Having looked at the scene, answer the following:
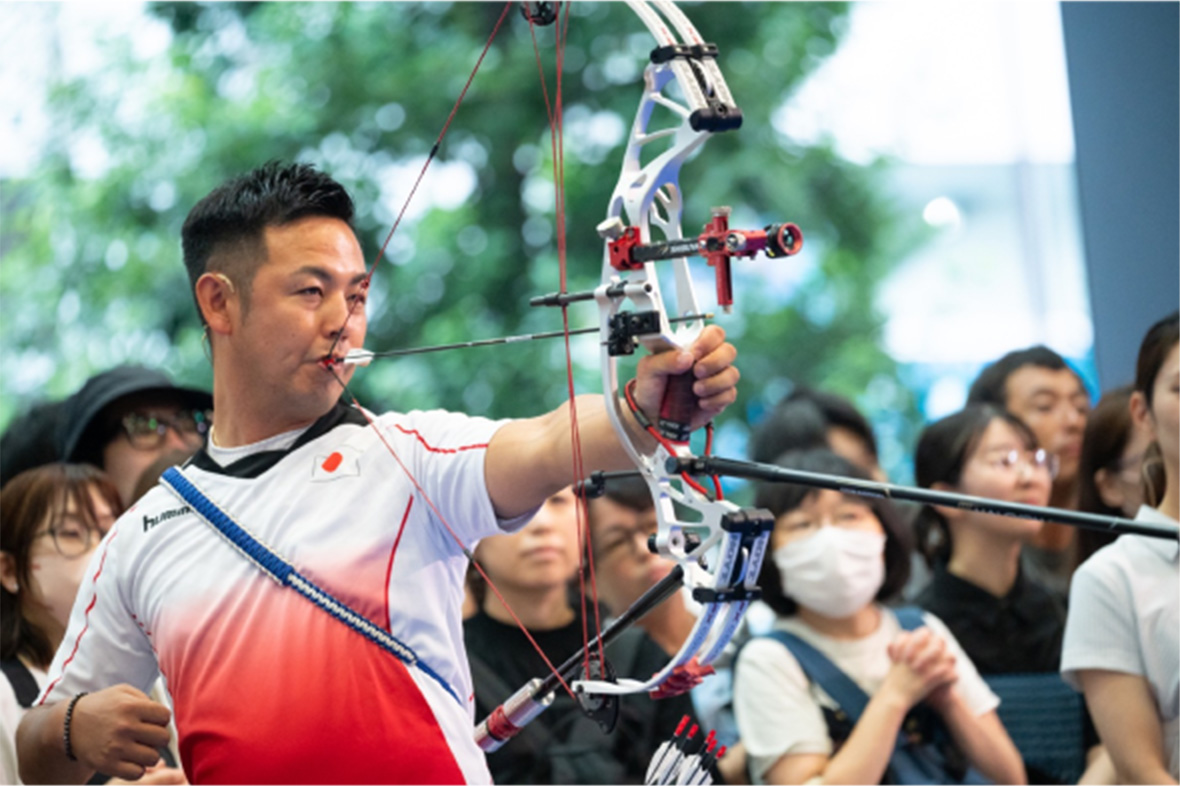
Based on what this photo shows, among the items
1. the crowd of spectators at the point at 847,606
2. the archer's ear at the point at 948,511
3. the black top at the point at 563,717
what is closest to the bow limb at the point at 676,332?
the crowd of spectators at the point at 847,606

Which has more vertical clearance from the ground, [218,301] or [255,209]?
[255,209]

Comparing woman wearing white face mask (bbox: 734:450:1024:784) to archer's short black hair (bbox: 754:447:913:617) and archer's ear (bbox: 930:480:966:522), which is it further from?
archer's ear (bbox: 930:480:966:522)

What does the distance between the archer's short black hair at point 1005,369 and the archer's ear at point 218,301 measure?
7.52 feet

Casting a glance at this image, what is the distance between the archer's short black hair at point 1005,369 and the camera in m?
3.79

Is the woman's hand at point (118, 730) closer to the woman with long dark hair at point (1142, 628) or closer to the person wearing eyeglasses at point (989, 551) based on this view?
the woman with long dark hair at point (1142, 628)

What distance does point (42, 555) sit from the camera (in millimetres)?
2604

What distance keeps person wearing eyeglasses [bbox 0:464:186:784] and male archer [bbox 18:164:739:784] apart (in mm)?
443

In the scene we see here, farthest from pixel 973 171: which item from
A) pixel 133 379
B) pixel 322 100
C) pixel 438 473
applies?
pixel 438 473

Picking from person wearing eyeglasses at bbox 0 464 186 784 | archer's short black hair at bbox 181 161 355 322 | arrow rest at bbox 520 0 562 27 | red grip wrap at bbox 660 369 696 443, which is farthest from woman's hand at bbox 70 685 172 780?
arrow rest at bbox 520 0 562 27

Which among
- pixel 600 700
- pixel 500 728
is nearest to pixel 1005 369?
pixel 500 728

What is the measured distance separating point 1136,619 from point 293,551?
155cm

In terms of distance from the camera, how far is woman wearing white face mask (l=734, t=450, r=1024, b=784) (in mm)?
2766

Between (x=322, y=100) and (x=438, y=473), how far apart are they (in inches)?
178

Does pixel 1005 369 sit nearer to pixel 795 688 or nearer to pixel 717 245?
pixel 795 688
